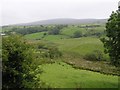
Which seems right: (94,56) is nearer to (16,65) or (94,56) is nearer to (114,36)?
(114,36)

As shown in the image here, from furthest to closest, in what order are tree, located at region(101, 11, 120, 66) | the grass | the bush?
1. the bush
2. tree, located at region(101, 11, 120, 66)
3. the grass

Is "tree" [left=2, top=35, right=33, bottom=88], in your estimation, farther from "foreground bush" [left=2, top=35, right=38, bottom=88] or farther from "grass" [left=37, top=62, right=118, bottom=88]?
"grass" [left=37, top=62, right=118, bottom=88]

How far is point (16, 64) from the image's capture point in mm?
37594

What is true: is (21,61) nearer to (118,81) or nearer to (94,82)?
(94,82)

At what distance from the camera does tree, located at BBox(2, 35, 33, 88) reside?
1460 inches

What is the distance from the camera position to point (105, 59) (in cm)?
10194

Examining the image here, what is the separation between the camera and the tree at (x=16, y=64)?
122 ft

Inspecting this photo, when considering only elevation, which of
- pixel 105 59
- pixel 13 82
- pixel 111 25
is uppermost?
pixel 111 25

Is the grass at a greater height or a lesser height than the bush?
greater

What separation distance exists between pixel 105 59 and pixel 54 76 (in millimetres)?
52551

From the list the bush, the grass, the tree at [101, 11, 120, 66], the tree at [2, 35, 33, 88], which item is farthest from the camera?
the bush

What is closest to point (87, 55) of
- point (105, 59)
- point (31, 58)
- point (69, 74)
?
point (105, 59)

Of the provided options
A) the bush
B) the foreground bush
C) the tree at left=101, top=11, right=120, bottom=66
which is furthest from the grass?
the bush

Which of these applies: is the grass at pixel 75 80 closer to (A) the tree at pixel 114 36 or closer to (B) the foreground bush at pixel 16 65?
(A) the tree at pixel 114 36
